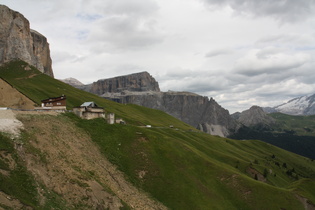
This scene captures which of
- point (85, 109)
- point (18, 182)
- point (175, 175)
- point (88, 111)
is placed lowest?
point (175, 175)

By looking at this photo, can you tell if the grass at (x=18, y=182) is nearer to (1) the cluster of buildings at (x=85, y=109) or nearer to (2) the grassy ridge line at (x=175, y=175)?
(2) the grassy ridge line at (x=175, y=175)

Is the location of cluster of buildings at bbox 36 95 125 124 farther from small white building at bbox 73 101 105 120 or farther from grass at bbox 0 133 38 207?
grass at bbox 0 133 38 207

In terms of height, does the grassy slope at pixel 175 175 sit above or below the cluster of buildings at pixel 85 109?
below

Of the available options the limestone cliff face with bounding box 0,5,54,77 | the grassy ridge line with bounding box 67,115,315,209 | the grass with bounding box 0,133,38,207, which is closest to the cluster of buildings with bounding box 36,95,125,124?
the grassy ridge line with bounding box 67,115,315,209

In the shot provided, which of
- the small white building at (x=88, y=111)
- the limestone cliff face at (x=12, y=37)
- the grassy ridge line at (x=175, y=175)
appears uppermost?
the limestone cliff face at (x=12, y=37)

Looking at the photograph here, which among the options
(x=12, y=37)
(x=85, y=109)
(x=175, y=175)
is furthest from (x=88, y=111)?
(x=12, y=37)

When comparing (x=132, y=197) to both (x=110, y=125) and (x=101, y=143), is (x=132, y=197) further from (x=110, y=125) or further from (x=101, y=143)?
(x=110, y=125)

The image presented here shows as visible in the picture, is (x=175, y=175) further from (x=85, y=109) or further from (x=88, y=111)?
(x=85, y=109)

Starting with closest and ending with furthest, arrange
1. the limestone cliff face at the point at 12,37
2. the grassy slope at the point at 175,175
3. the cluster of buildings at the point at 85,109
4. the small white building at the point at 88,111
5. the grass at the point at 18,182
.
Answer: the grass at the point at 18,182, the grassy slope at the point at 175,175, the small white building at the point at 88,111, the cluster of buildings at the point at 85,109, the limestone cliff face at the point at 12,37

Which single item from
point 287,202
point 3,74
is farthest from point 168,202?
point 3,74

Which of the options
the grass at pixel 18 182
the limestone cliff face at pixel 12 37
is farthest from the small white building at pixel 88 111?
the limestone cliff face at pixel 12 37

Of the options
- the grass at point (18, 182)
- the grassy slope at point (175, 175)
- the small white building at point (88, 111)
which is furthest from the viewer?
the small white building at point (88, 111)

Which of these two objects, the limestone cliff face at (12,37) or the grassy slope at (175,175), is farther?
the limestone cliff face at (12,37)

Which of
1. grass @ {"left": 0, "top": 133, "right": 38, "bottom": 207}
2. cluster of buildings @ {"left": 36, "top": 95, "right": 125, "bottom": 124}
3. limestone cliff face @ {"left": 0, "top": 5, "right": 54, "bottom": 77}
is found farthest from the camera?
limestone cliff face @ {"left": 0, "top": 5, "right": 54, "bottom": 77}
